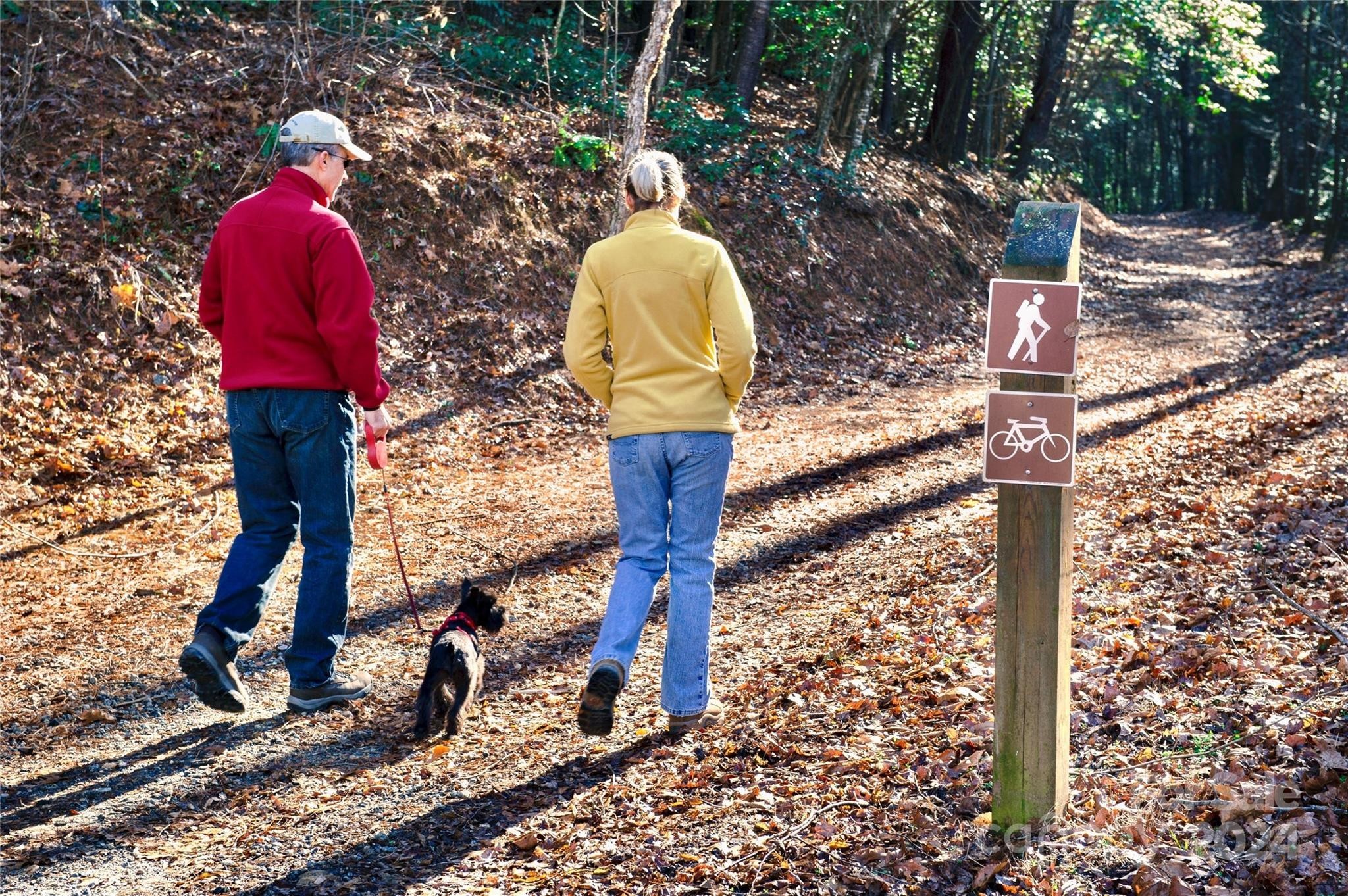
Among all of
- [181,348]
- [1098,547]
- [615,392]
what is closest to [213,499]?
[181,348]

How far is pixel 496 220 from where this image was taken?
12.9 m

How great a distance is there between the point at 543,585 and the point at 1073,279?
4.24 meters

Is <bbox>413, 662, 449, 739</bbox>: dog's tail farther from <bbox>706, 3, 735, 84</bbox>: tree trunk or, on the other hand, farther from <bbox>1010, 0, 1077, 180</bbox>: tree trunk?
<bbox>1010, 0, 1077, 180</bbox>: tree trunk

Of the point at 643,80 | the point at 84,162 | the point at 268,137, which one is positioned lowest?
the point at 84,162

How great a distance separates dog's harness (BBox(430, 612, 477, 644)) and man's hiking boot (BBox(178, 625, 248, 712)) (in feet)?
2.81

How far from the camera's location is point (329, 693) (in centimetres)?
491

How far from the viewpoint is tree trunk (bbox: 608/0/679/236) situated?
39.9ft

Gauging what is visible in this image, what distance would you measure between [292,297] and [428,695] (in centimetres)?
180

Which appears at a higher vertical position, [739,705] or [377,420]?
Result: [377,420]

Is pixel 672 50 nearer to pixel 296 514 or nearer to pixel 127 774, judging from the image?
pixel 296 514

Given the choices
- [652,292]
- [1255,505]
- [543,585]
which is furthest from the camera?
[1255,505]

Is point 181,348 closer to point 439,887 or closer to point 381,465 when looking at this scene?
point 381,465

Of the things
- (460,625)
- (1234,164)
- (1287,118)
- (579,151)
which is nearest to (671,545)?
(460,625)

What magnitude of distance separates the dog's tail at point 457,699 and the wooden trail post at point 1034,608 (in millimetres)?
2257
